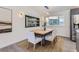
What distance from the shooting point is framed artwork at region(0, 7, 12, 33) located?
1.79 metres

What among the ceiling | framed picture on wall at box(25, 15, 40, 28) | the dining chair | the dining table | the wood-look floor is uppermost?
the ceiling

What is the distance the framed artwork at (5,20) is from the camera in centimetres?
179

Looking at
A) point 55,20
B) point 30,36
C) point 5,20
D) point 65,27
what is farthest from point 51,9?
point 5,20

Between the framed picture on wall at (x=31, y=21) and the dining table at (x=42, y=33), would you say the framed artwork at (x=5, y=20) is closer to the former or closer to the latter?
the framed picture on wall at (x=31, y=21)

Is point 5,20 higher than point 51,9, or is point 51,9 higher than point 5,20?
point 51,9

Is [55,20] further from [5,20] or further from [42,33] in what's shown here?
[5,20]

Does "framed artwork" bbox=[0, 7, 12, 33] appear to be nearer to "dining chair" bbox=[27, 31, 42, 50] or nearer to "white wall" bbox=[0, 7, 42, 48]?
"white wall" bbox=[0, 7, 42, 48]

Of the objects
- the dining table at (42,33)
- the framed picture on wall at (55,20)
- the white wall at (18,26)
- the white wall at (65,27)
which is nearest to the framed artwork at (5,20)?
the white wall at (18,26)

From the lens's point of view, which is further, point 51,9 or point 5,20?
point 51,9

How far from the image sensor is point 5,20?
1826 mm

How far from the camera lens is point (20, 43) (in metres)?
1.88

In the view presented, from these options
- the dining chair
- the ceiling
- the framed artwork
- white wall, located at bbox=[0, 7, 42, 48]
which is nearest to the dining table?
the dining chair
